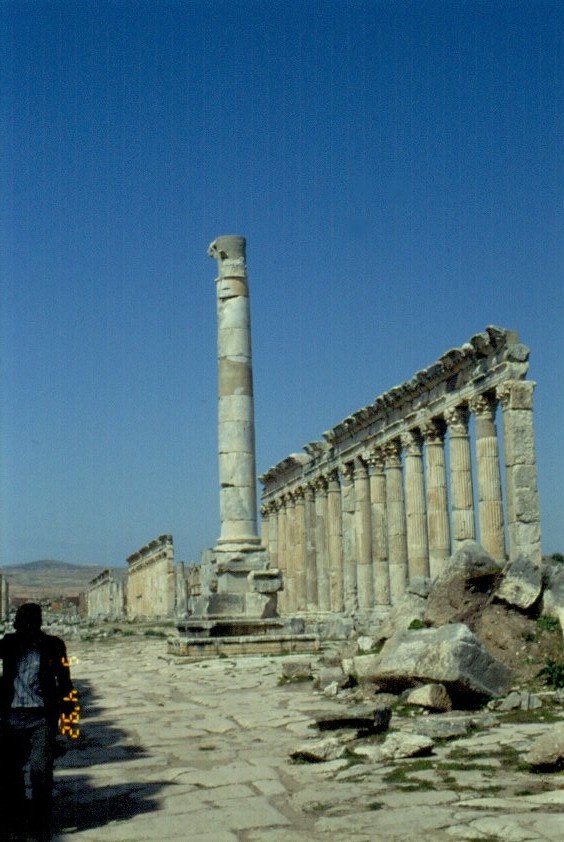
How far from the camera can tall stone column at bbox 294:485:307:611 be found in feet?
127

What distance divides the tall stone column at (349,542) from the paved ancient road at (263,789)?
22.8 m

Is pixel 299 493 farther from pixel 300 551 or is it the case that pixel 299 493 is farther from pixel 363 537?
pixel 363 537

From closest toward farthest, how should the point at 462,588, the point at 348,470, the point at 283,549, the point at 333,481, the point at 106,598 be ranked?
the point at 462,588 → the point at 348,470 → the point at 333,481 → the point at 283,549 → the point at 106,598

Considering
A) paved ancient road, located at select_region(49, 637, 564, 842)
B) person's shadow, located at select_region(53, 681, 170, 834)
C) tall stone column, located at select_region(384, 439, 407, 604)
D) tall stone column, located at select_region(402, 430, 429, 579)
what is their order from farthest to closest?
tall stone column, located at select_region(384, 439, 407, 604)
tall stone column, located at select_region(402, 430, 429, 579)
person's shadow, located at select_region(53, 681, 170, 834)
paved ancient road, located at select_region(49, 637, 564, 842)

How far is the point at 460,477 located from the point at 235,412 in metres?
6.81

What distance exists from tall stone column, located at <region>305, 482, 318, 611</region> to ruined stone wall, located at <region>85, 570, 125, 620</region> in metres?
21.6

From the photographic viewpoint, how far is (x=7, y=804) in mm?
5930

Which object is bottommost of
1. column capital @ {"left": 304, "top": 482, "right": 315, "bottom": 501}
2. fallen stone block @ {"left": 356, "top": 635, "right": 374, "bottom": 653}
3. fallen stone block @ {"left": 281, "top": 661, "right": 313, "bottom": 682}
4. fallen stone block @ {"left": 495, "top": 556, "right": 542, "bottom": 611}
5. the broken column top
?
fallen stone block @ {"left": 281, "top": 661, "right": 313, "bottom": 682}

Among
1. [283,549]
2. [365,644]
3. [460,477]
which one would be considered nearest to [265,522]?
[283,549]

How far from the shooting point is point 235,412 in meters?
21.5

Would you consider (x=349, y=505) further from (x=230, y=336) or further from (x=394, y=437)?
(x=230, y=336)

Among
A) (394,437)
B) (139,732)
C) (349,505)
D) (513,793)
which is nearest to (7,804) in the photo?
(513,793)

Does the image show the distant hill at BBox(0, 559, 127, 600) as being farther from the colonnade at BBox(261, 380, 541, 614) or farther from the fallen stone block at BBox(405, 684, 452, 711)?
the fallen stone block at BBox(405, 684, 452, 711)

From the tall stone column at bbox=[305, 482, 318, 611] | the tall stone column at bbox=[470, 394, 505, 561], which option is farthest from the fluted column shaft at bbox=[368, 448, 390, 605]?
the tall stone column at bbox=[470, 394, 505, 561]
